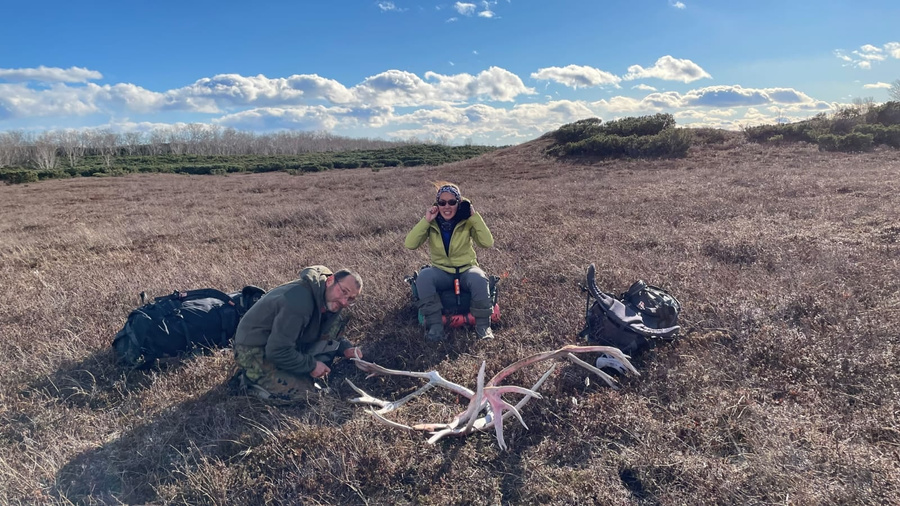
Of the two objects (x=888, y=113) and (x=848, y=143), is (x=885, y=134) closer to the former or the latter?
(x=848, y=143)

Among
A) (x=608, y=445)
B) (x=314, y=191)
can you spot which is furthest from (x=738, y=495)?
(x=314, y=191)

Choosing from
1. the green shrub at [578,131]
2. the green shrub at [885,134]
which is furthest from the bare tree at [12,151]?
the green shrub at [885,134]

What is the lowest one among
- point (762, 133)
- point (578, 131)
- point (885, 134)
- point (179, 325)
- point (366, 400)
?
point (366, 400)

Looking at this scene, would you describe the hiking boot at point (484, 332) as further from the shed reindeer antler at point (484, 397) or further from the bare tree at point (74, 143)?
the bare tree at point (74, 143)

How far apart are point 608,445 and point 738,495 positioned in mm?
717

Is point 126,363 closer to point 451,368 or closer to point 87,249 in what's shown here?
point 451,368

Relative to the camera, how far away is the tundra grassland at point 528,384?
2.67m

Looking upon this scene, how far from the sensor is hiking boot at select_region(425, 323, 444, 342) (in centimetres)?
439

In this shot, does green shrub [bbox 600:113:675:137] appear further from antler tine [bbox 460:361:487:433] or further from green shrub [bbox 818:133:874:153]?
antler tine [bbox 460:361:487:433]

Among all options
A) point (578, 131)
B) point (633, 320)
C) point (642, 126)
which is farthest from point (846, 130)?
point (633, 320)

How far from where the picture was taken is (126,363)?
4.07 metres

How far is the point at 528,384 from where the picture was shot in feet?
11.9

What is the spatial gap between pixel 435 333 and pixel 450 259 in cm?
79

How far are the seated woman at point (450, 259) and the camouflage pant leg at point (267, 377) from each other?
52.2 inches
